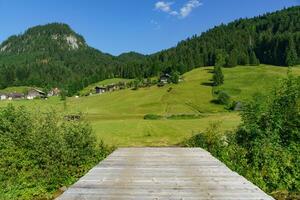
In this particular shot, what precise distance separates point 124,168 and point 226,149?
957 cm

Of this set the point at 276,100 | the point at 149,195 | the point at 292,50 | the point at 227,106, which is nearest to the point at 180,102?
the point at 227,106

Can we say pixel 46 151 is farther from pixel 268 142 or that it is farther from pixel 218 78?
pixel 218 78

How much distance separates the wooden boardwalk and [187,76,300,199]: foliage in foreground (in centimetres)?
457

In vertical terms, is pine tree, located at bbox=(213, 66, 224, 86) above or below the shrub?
above

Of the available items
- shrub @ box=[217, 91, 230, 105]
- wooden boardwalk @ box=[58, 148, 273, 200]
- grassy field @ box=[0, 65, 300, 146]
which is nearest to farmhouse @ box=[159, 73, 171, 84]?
grassy field @ box=[0, 65, 300, 146]

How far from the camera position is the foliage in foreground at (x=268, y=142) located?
19047 mm

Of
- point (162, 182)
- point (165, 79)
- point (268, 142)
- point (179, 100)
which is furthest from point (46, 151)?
point (165, 79)

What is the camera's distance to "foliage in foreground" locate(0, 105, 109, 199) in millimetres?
24578

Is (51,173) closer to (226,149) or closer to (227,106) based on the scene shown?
(226,149)

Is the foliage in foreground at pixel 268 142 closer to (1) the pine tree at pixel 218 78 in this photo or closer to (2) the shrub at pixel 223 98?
(2) the shrub at pixel 223 98

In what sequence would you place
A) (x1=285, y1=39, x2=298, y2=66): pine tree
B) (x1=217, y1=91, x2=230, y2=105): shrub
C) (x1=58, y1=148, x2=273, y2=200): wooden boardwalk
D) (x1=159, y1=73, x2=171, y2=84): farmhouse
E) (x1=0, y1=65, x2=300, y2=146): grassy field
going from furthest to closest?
(x1=285, y1=39, x2=298, y2=66): pine tree < (x1=159, y1=73, x2=171, y2=84): farmhouse < (x1=217, y1=91, x2=230, y2=105): shrub < (x1=0, y1=65, x2=300, y2=146): grassy field < (x1=58, y1=148, x2=273, y2=200): wooden boardwalk

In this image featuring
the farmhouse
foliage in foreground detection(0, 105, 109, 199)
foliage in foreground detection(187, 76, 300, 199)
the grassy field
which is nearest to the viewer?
foliage in foreground detection(187, 76, 300, 199)

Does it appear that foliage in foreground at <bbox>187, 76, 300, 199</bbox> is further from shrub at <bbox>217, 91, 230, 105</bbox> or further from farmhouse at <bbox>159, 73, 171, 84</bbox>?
farmhouse at <bbox>159, 73, 171, 84</bbox>

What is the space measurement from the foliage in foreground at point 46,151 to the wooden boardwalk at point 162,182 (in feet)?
30.8
